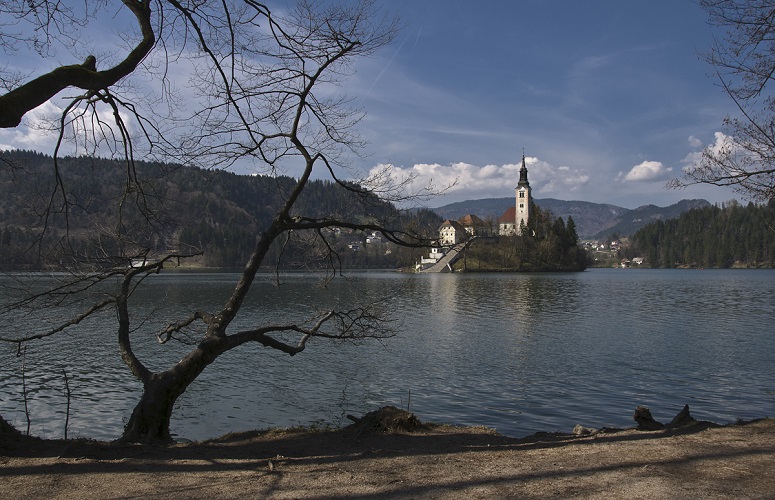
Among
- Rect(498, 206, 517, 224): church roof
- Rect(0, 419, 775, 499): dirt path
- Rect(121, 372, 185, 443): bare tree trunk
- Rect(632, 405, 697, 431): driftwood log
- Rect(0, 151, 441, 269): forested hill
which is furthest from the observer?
Rect(498, 206, 517, 224): church roof

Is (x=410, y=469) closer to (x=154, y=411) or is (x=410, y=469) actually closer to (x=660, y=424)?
(x=154, y=411)

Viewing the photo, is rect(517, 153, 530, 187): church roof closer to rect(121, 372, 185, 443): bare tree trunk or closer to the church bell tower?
the church bell tower

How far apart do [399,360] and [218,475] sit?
15546mm

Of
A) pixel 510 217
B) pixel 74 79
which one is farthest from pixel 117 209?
pixel 510 217

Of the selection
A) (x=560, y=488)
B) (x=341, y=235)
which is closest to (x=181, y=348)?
(x=341, y=235)

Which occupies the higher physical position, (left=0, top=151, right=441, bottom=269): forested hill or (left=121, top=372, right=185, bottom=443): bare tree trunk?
(left=0, top=151, right=441, bottom=269): forested hill

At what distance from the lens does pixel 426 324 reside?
3328 centimetres

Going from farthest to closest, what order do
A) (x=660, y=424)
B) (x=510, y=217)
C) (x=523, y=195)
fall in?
(x=510, y=217) → (x=523, y=195) → (x=660, y=424)

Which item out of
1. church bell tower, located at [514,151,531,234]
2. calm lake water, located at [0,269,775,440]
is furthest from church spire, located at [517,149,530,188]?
calm lake water, located at [0,269,775,440]

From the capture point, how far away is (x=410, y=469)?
6.64 meters

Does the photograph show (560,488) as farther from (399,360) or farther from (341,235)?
(399,360)

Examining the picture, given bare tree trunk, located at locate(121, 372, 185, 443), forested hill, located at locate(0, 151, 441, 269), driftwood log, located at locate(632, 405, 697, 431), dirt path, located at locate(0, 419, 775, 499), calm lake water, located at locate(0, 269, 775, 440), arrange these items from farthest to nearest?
calm lake water, located at locate(0, 269, 775, 440) < driftwood log, located at locate(632, 405, 697, 431) < bare tree trunk, located at locate(121, 372, 185, 443) < forested hill, located at locate(0, 151, 441, 269) < dirt path, located at locate(0, 419, 775, 499)

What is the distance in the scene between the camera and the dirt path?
571 cm

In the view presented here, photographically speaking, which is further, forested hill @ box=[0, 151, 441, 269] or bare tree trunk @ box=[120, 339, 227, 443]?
bare tree trunk @ box=[120, 339, 227, 443]
